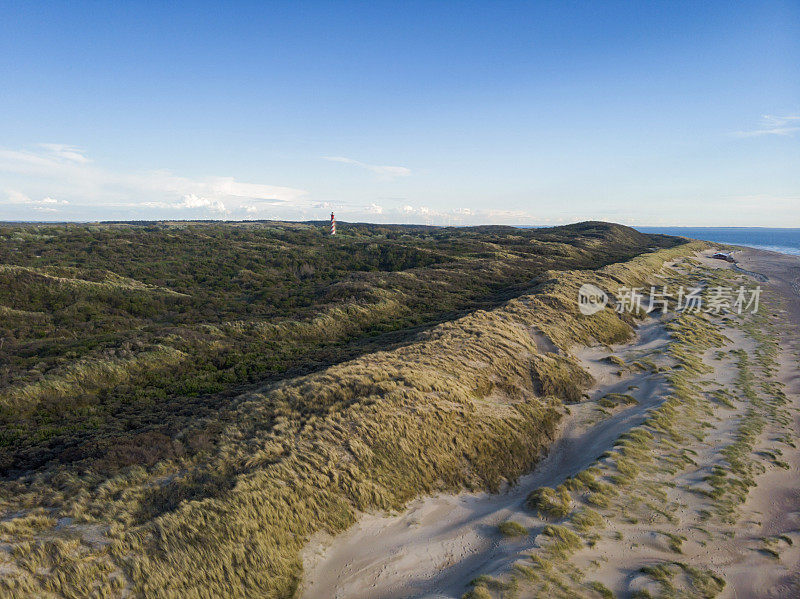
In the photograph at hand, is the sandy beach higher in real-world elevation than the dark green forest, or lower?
lower

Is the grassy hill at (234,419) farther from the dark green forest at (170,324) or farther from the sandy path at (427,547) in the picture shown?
the sandy path at (427,547)

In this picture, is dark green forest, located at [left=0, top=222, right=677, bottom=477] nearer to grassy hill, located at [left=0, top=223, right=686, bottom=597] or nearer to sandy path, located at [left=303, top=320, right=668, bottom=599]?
grassy hill, located at [left=0, top=223, right=686, bottom=597]

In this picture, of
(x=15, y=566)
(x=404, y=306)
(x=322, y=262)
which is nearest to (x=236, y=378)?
(x=15, y=566)

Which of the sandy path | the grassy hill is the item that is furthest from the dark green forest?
the sandy path

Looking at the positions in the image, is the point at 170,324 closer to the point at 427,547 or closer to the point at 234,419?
the point at 234,419

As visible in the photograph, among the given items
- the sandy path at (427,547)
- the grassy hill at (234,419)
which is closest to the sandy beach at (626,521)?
the sandy path at (427,547)

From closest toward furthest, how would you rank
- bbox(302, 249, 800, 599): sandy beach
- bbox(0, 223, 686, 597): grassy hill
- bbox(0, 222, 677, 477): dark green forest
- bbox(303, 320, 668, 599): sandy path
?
bbox(0, 223, 686, 597): grassy hill, bbox(303, 320, 668, 599): sandy path, bbox(302, 249, 800, 599): sandy beach, bbox(0, 222, 677, 477): dark green forest

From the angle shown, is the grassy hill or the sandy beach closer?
the grassy hill
